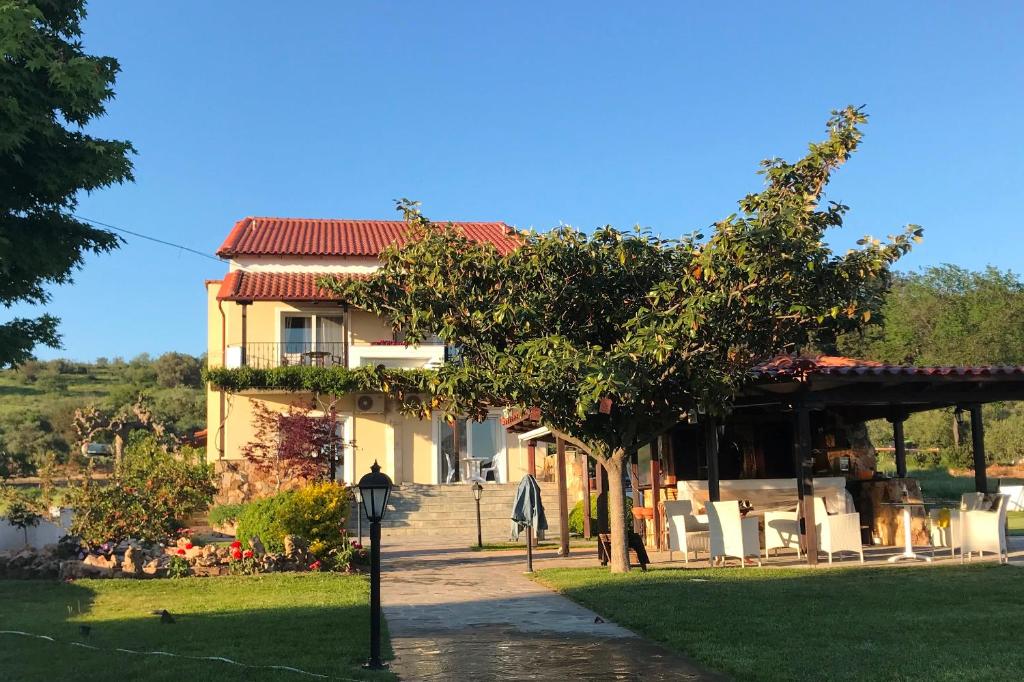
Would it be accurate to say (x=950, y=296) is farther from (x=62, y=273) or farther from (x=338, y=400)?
(x=62, y=273)

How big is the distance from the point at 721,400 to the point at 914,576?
317cm

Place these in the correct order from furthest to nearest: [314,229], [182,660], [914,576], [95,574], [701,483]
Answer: [314,229] < [701,483] < [95,574] < [914,576] < [182,660]

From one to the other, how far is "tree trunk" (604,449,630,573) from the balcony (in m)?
16.2

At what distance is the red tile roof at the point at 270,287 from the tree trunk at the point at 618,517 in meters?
16.0

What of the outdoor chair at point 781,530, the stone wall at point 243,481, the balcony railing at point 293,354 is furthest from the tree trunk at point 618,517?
the balcony railing at point 293,354

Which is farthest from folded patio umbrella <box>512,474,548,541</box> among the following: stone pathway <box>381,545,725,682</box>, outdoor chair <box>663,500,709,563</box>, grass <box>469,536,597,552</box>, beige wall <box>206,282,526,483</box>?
beige wall <box>206,282,526,483</box>

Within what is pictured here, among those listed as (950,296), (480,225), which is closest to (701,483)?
(480,225)

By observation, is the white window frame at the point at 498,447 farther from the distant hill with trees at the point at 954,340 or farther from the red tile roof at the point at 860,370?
the distant hill with trees at the point at 954,340

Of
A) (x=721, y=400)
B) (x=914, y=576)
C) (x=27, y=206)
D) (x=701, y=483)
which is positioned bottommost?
(x=914, y=576)

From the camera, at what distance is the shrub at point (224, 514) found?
2193 centimetres

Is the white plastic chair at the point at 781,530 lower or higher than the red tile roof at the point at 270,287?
→ lower

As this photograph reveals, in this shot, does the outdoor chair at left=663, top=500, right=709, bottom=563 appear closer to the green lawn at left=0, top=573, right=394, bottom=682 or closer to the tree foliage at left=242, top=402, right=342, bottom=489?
the green lawn at left=0, top=573, right=394, bottom=682

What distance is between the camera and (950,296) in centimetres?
4769

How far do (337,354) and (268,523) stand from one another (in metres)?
15.7
